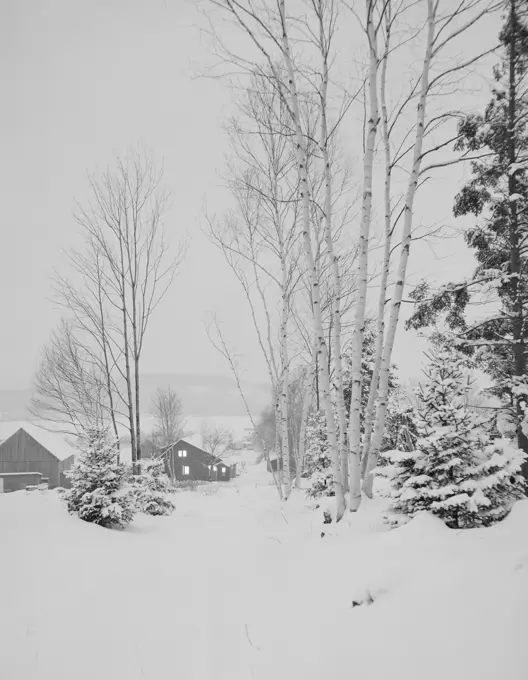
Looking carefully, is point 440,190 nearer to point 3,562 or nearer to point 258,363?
point 258,363

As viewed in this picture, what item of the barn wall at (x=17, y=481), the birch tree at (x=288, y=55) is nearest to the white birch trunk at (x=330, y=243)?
the birch tree at (x=288, y=55)

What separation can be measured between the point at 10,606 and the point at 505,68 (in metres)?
8.63

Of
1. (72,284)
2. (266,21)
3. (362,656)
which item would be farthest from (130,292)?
(362,656)

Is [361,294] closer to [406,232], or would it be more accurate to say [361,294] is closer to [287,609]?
[406,232]

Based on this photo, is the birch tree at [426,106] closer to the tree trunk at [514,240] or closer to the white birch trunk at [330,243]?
the white birch trunk at [330,243]

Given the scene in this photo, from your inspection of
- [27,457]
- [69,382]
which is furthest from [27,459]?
[69,382]

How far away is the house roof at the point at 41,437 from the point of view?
26875 millimetres

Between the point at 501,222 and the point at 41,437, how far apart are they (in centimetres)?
3170

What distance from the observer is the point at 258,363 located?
9.68m

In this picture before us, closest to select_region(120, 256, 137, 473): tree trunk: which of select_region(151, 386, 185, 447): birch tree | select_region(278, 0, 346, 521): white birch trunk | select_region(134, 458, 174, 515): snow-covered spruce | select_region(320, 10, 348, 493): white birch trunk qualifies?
select_region(134, 458, 174, 515): snow-covered spruce

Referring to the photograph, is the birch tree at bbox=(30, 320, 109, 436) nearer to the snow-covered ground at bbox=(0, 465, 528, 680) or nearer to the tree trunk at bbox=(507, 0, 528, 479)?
the snow-covered ground at bbox=(0, 465, 528, 680)

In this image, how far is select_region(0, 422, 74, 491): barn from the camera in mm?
26172

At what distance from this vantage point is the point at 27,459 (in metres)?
26.6

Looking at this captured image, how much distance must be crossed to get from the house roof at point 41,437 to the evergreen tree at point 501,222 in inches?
1136
